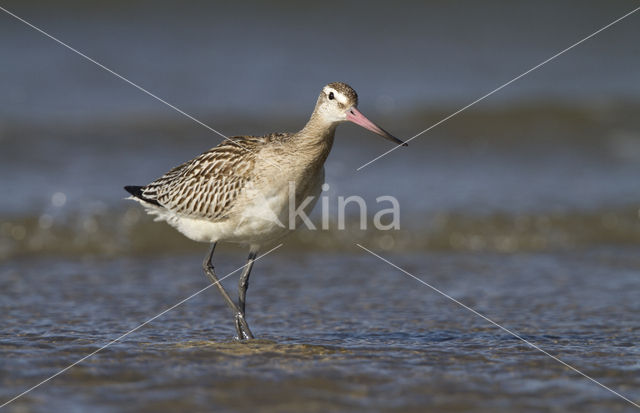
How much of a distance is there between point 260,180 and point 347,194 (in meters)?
4.75

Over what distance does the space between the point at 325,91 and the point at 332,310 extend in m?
2.03

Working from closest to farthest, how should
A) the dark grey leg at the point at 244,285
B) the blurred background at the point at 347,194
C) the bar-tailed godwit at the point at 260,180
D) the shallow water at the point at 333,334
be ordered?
the shallow water at the point at 333,334
the blurred background at the point at 347,194
the bar-tailed godwit at the point at 260,180
the dark grey leg at the point at 244,285

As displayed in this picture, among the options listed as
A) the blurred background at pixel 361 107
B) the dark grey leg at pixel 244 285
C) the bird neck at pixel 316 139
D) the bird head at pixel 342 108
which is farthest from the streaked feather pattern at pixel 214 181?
the blurred background at pixel 361 107

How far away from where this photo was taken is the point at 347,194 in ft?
36.8

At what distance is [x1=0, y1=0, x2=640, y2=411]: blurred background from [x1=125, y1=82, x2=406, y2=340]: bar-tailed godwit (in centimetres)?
86

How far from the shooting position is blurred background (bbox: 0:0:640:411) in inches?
227

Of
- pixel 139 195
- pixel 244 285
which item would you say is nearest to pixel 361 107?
pixel 139 195

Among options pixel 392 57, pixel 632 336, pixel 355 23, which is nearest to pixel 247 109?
pixel 392 57

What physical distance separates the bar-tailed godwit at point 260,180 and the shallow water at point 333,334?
2.56 ft

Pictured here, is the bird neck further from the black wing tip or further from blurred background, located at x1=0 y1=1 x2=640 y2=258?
blurred background, located at x1=0 y1=1 x2=640 y2=258

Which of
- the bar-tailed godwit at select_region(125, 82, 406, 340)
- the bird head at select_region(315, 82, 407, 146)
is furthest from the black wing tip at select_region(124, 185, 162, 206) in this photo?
the bird head at select_region(315, 82, 407, 146)

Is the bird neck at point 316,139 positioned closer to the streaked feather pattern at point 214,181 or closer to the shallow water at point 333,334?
the streaked feather pattern at point 214,181

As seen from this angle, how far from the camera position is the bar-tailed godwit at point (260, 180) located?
648cm

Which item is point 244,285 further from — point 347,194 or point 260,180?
point 347,194
